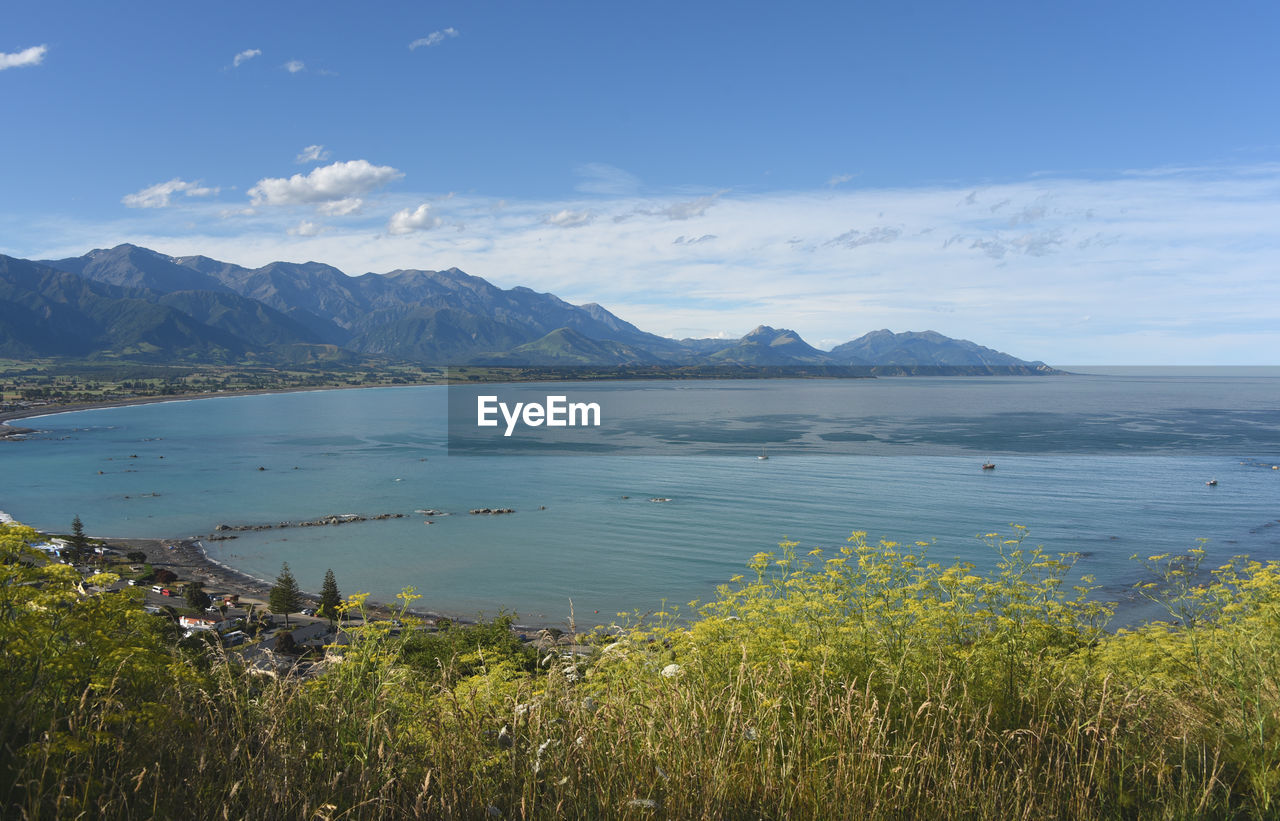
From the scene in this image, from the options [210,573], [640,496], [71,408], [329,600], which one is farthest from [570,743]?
[71,408]

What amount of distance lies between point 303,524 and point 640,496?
27028 millimetres

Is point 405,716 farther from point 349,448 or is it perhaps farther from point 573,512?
point 349,448

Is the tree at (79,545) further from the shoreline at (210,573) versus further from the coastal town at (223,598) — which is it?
the shoreline at (210,573)

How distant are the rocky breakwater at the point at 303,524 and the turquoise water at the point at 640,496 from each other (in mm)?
1159

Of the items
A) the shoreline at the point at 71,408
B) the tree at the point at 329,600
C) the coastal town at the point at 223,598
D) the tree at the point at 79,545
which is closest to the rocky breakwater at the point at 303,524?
the coastal town at the point at 223,598

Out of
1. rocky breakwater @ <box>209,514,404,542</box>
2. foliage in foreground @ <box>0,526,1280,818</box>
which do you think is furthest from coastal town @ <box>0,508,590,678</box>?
foliage in foreground @ <box>0,526,1280,818</box>

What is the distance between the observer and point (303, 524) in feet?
178

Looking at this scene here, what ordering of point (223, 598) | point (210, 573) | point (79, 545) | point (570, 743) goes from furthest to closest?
point (210, 573) < point (79, 545) < point (223, 598) < point (570, 743)

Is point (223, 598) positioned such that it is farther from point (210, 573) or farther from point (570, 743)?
point (570, 743)

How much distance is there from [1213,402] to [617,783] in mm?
218294

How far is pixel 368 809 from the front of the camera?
3629 mm

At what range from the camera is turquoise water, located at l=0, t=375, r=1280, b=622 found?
41.7 metres

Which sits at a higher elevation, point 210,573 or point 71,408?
point 71,408

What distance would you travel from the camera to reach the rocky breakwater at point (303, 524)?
51594mm
